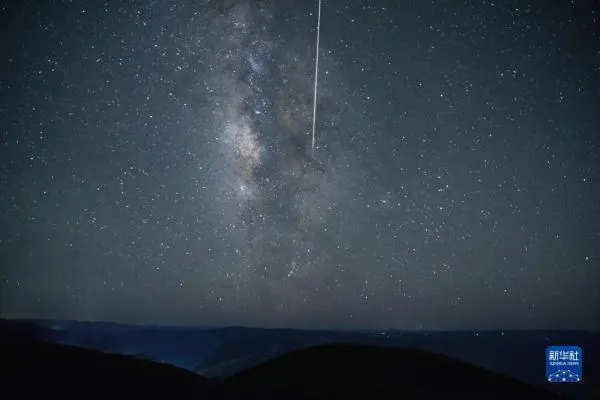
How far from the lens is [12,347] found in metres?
12.0

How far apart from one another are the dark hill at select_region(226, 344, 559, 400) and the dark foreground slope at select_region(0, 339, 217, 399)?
4.53ft

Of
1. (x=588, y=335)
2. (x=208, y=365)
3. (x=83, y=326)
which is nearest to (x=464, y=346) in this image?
(x=588, y=335)

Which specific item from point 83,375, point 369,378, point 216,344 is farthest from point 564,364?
point 216,344

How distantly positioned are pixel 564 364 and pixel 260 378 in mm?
8227

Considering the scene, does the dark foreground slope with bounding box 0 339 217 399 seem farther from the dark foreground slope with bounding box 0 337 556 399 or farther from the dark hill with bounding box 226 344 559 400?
the dark hill with bounding box 226 344 559 400

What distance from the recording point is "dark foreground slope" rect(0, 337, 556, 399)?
973 centimetres

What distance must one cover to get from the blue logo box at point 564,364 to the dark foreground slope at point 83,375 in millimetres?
6610

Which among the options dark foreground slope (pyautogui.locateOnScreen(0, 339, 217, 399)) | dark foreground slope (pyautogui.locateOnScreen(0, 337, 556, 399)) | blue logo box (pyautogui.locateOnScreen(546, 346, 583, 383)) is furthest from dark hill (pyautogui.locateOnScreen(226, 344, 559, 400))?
blue logo box (pyautogui.locateOnScreen(546, 346, 583, 383))

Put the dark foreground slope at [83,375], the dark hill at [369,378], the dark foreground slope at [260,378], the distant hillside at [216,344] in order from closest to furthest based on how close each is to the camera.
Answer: the dark foreground slope at [83,375]
the dark foreground slope at [260,378]
the dark hill at [369,378]
the distant hillside at [216,344]

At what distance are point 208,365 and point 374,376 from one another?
15.5m

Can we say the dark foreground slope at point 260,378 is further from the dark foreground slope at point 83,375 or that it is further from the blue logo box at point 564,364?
the blue logo box at point 564,364

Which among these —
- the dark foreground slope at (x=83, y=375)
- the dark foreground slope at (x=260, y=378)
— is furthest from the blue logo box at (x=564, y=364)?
the dark foreground slope at (x=83, y=375)

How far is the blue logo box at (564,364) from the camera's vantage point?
9.31 metres

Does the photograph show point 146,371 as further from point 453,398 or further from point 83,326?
point 83,326
